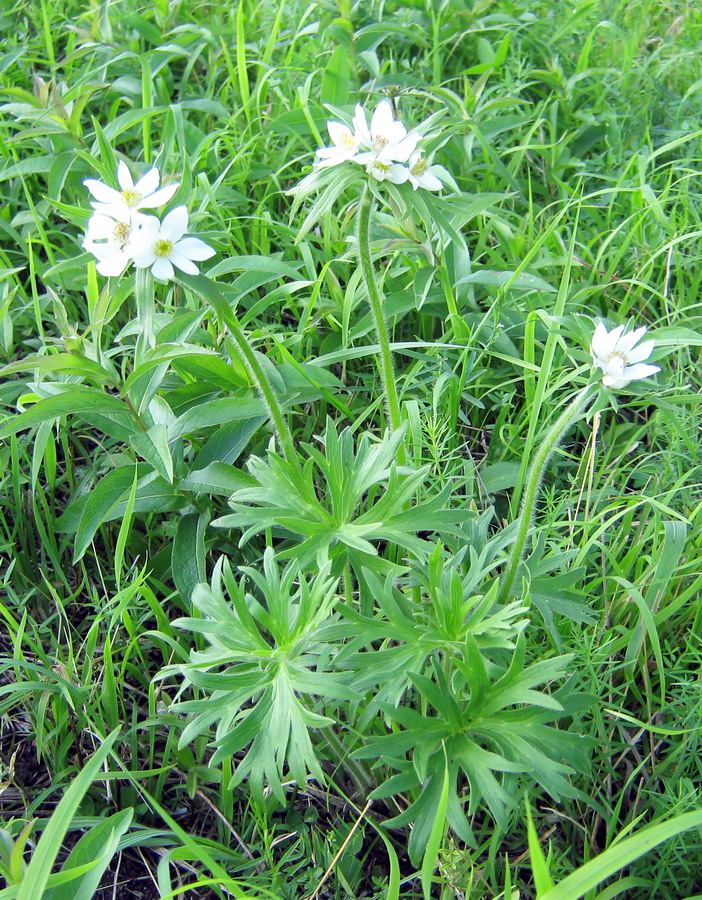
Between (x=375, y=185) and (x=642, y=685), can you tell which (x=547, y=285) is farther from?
(x=642, y=685)

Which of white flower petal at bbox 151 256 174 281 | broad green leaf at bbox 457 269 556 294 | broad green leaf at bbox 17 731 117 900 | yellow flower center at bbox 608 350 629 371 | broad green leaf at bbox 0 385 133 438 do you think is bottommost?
broad green leaf at bbox 17 731 117 900

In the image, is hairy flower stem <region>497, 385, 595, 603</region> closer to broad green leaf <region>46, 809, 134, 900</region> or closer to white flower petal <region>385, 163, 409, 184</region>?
white flower petal <region>385, 163, 409, 184</region>

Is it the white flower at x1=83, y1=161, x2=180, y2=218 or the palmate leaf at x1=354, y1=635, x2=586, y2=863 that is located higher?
the white flower at x1=83, y1=161, x2=180, y2=218

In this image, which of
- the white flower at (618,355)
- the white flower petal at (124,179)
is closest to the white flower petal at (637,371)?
the white flower at (618,355)

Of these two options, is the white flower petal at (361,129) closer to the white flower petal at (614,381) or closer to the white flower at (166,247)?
the white flower at (166,247)

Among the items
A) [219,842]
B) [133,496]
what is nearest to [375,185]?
[133,496]

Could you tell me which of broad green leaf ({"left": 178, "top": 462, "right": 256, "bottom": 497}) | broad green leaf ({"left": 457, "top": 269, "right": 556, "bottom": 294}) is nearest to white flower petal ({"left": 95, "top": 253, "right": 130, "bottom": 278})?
broad green leaf ({"left": 178, "top": 462, "right": 256, "bottom": 497})
